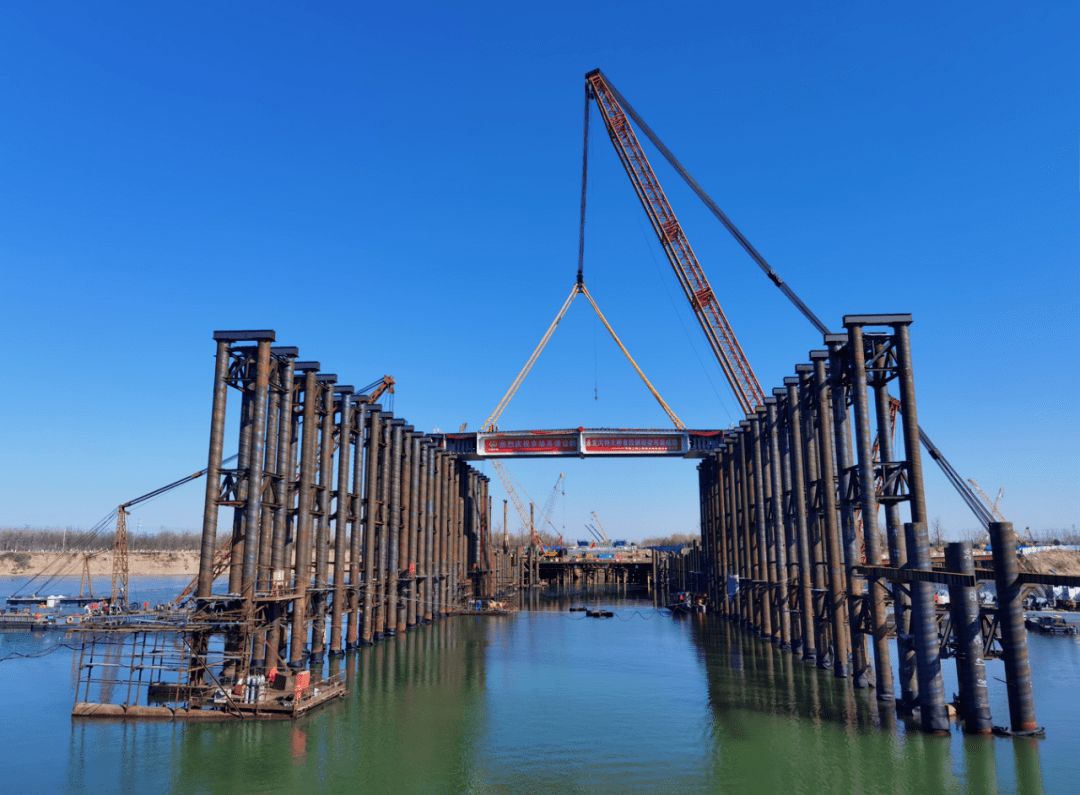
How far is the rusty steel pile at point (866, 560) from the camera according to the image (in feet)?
95.0

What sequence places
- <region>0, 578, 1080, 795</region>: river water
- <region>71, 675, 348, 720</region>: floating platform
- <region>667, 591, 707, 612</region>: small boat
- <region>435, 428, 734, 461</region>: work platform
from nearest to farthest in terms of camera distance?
<region>0, 578, 1080, 795</region>: river water
<region>71, 675, 348, 720</region>: floating platform
<region>435, 428, 734, 461</region>: work platform
<region>667, 591, 707, 612</region>: small boat

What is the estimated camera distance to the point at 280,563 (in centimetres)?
4381

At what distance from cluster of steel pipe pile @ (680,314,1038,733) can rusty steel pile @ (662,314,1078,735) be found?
7 centimetres

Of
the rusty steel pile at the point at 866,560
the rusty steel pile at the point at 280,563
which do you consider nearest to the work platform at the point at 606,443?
the rusty steel pile at the point at 280,563

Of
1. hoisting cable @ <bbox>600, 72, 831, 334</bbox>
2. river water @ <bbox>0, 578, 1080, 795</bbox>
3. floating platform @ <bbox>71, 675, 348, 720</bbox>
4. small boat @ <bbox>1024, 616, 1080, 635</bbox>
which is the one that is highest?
hoisting cable @ <bbox>600, 72, 831, 334</bbox>

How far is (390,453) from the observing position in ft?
211

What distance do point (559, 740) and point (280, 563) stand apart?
860 inches

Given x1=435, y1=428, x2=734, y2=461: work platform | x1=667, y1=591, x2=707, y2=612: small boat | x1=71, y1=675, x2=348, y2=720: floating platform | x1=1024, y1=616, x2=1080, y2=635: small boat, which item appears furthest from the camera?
x1=667, y1=591, x2=707, y2=612: small boat

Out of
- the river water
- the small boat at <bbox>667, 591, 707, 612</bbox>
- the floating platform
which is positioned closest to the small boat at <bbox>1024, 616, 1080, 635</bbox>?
the river water

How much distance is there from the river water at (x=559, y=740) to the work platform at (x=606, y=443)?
38.6 metres

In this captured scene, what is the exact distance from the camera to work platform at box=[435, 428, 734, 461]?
284 ft

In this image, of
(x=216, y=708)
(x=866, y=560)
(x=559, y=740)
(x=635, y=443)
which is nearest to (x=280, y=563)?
(x=216, y=708)

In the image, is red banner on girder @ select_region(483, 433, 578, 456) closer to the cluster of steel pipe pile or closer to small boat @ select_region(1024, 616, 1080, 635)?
the cluster of steel pipe pile

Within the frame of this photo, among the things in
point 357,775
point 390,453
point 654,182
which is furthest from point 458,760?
point 654,182
